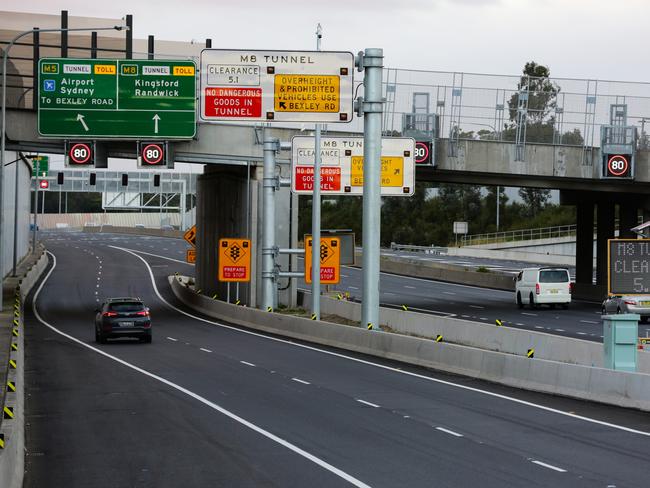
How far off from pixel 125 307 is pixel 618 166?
2278 cm

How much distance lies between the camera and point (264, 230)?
4631 cm

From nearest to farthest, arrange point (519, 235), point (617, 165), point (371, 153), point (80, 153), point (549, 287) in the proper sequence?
point (371, 153) < point (80, 153) < point (617, 165) < point (549, 287) < point (519, 235)

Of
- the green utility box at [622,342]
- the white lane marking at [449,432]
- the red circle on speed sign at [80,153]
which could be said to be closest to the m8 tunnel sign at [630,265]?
the green utility box at [622,342]

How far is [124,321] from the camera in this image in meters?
38.1

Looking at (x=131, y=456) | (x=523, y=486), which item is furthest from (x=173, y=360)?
(x=523, y=486)

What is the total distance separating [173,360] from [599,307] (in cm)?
3046

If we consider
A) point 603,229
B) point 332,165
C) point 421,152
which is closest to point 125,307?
point 332,165

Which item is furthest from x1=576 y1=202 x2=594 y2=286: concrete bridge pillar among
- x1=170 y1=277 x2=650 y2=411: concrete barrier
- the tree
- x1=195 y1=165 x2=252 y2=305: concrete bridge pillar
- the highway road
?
the tree

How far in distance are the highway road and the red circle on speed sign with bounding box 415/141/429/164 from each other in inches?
625

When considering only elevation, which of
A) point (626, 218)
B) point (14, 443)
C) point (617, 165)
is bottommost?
point (14, 443)

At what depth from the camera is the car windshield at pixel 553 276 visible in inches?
2100

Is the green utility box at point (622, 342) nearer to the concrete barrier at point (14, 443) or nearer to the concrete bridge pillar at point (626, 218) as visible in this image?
the concrete barrier at point (14, 443)

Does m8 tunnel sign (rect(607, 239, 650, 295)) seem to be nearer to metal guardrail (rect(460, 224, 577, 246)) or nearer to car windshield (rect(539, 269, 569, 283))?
car windshield (rect(539, 269, 569, 283))

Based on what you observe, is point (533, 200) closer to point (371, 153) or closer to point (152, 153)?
point (152, 153)
